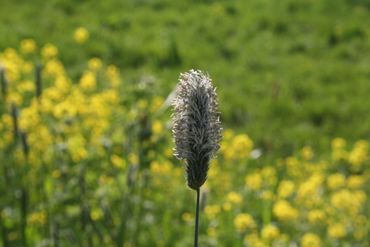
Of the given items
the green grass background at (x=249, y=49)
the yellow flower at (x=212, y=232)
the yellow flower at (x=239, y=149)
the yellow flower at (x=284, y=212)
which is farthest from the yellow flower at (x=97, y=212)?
the green grass background at (x=249, y=49)

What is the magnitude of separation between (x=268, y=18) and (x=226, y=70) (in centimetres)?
137

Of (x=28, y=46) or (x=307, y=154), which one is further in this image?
(x=28, y=46)

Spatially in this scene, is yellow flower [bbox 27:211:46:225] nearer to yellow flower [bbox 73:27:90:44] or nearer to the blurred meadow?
the blurred meadow

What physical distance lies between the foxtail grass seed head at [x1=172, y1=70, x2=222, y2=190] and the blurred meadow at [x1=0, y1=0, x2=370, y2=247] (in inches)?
58.3

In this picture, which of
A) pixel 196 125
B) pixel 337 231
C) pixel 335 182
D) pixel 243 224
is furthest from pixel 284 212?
pixel 196 125

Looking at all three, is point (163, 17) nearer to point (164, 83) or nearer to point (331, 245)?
point (164, 83)

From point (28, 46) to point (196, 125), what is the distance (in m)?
6.05

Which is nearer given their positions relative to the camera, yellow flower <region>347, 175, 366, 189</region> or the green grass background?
yellow flower <region>347, 175, 366, 189</region>

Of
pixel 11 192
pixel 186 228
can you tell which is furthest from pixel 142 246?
pixel 11 192

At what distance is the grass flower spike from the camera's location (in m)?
1.34

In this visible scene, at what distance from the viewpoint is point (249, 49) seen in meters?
8.46

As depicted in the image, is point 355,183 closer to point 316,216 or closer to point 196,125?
point 316,216

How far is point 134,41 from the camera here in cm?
853

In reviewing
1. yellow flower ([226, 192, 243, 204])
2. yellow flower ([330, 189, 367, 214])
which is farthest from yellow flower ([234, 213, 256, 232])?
yellow flower ([330, 189, 367, 214])
